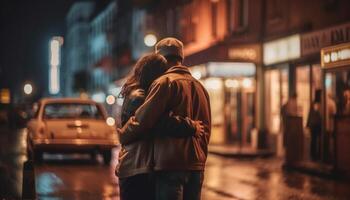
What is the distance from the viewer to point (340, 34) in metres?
17.4

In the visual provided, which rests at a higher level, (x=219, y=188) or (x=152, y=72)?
(x=152, y=72)

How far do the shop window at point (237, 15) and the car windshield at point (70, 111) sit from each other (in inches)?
330

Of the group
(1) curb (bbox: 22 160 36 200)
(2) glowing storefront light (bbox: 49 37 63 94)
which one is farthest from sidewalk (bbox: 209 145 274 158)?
(2) glowing storefront light (bbox: 49 37 63 94)

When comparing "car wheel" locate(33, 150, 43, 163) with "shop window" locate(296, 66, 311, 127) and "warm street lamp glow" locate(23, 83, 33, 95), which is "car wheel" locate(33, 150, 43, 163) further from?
"warm street lamp glow" locate(23, 83, 33, 95)

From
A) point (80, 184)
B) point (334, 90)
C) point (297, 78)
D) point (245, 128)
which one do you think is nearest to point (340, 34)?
point (334, 90)

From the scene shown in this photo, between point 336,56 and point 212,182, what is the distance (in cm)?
369

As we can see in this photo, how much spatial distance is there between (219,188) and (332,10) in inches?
302

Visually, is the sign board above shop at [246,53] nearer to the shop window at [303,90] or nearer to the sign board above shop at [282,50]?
the sign board above shop at [282,50]

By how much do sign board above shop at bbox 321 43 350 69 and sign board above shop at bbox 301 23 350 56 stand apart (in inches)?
53.8

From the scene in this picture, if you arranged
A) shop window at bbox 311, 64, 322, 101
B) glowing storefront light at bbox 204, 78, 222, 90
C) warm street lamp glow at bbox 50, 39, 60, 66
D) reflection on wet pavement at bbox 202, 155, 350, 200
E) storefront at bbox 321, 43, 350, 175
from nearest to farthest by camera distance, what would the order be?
1. reflection on wet pavement at bbox 202, 155, 350, 200
2. storefront at bbox 321, 43, 350, 175
3. shop window at bbox 311, 64, 322, 101
4. glowing storefront light at bbox 204, 78, 222, 90
5. warm street lamp glow at bbox 50, 39, 60, 66

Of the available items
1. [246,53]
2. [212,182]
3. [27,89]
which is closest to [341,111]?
[212,182]

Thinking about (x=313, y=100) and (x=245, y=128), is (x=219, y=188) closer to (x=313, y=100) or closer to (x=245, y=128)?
(x=313, y=100)

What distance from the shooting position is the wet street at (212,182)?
1232 cm

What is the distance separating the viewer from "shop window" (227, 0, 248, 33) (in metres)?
25.7
